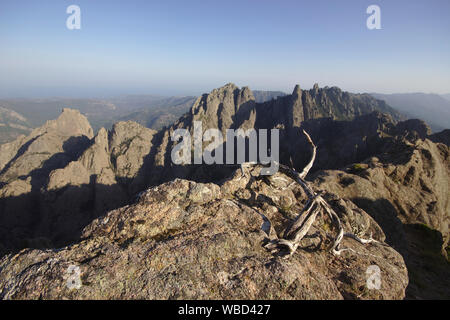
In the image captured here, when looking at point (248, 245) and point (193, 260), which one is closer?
point (193, 260)

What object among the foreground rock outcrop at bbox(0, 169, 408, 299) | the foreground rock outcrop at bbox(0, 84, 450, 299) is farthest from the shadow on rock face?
the foreground rock outcrop at bbox(0, 169, 408, 299)

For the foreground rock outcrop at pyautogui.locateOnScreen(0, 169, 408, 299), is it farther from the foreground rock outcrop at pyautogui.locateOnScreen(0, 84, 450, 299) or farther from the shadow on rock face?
the shadow on rock face

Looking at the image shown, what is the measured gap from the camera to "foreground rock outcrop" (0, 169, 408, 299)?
6.20 meters

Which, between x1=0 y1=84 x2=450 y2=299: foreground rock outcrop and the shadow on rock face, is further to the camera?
the shadow on rock face

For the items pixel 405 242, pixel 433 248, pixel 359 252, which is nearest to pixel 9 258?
pixel 359 252

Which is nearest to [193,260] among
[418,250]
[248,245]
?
[248,245]

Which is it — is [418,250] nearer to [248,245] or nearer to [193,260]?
[248,245]

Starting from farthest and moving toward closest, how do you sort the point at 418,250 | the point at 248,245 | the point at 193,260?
the point at 418,250 < the point at 248,245 < the point at 193,260

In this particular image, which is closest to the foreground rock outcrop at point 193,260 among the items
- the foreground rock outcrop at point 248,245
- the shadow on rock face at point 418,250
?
the foreground rock outcrop at point 248,245

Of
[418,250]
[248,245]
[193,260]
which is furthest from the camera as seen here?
[418,250]

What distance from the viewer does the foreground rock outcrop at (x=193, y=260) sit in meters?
6.20

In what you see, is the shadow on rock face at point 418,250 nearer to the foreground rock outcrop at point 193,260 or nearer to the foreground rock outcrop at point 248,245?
the foreground rock outcrop at point 248,245

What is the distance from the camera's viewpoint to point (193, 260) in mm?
7445
